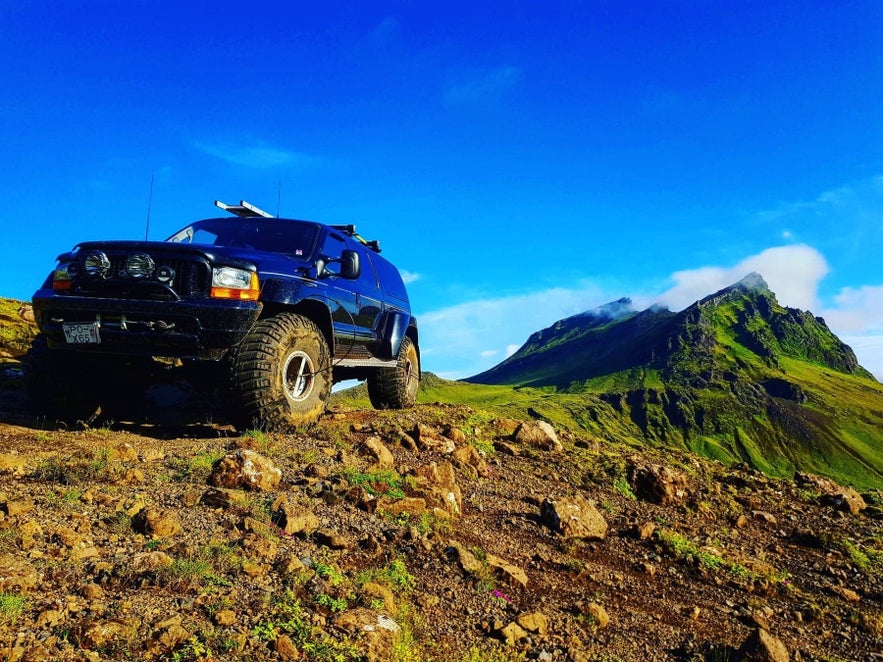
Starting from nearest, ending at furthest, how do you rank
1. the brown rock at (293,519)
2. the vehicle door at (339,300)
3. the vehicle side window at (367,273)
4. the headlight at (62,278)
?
the brown rock at (293,519), the headlight at (62,278), the vehicle door at (339,300), the vehicle side window at (367,273)

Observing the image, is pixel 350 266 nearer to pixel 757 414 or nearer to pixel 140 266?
pixel 140 266

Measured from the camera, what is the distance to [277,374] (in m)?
6.21

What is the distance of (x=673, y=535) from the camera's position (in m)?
5.19

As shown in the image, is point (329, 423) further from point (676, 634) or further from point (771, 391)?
point (771, 391)

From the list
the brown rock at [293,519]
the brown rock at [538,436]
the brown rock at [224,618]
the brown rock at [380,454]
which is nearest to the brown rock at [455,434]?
the brown rock at [538,436]

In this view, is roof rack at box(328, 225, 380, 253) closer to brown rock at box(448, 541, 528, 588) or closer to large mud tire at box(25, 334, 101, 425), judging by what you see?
large mud tire at box(25, 334, 101, 425)

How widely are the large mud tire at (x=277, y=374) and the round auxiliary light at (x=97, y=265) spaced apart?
1568 millimetres

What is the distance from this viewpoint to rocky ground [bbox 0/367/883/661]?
273cm

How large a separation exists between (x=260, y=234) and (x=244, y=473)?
422cm

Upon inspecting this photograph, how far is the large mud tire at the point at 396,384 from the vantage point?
1034 cm

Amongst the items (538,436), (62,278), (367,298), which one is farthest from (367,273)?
(62,278)

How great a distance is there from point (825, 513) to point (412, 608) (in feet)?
19.0

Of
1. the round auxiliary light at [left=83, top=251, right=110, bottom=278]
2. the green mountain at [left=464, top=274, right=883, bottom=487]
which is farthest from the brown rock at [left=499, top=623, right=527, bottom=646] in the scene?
the green mountain at [left=464, top=274, right=883, bottom=487]

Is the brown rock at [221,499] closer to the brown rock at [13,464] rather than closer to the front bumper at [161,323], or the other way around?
the brown rock at [13,464]
